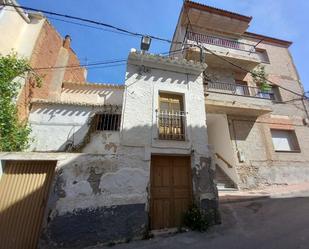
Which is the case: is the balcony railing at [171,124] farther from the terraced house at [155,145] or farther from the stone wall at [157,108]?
the stone wall at [157,108]

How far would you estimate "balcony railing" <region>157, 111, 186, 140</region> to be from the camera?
22.2 feet

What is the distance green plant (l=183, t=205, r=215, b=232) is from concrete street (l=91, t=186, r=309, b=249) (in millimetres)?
213

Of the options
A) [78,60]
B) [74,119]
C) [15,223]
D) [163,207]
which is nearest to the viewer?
[15,223]

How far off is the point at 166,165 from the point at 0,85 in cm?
730

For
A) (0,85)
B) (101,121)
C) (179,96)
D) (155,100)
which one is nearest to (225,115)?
(179,96)

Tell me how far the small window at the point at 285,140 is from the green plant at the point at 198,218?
7.55 metres

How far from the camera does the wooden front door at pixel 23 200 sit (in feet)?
15.6

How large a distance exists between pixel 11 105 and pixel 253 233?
9507 millimetres

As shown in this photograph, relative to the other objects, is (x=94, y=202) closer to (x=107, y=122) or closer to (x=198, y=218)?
(x=198, y=218)

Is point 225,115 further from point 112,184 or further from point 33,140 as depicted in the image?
point 33,140

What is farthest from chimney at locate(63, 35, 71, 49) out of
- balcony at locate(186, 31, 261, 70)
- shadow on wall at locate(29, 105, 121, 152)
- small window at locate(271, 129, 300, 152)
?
small window at locate(271, 129, 300, 152)

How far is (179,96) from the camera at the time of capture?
7605mm

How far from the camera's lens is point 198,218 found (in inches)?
223

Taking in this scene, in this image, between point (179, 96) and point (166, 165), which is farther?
point (179, 96)
